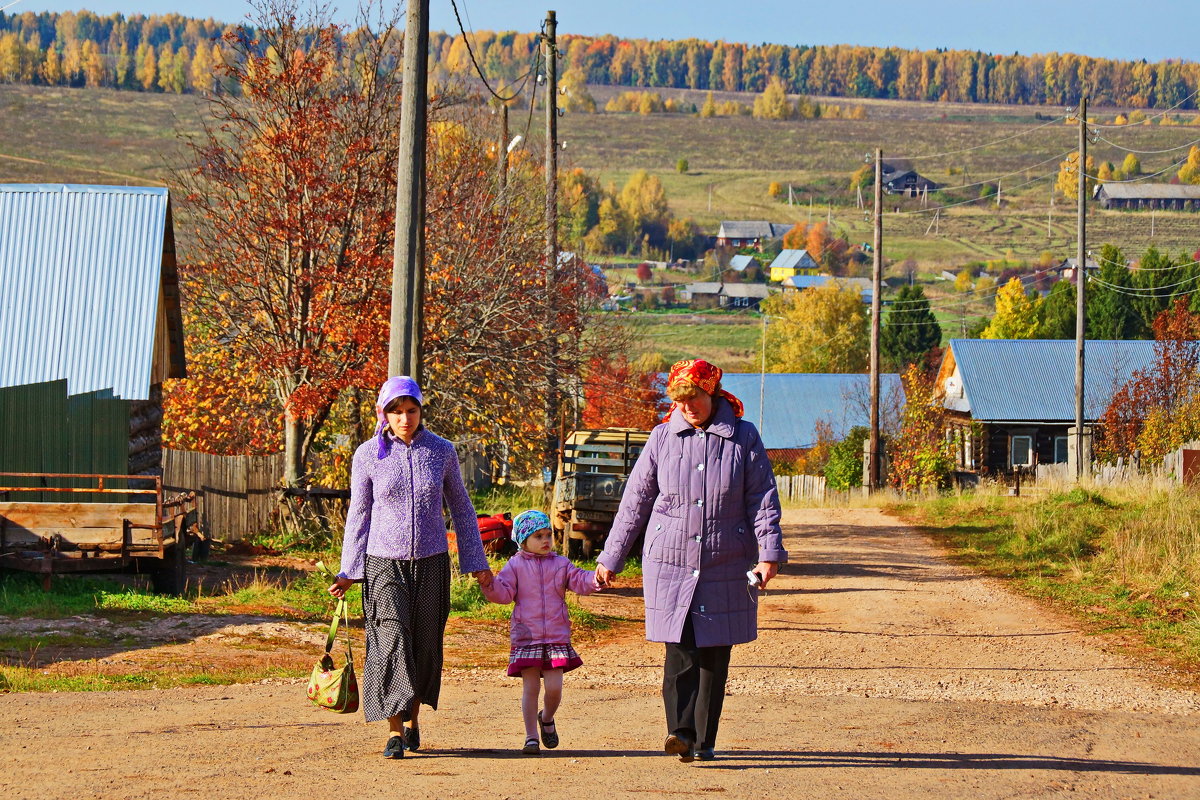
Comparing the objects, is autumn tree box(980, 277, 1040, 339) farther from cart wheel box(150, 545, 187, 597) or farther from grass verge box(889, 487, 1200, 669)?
cart wheel box(150, 545, 187, 597)

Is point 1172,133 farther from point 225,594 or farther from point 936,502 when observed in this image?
point 225,594

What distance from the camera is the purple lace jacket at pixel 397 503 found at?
7.23 m

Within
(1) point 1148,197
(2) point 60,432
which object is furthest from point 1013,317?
(1) point 1148,197

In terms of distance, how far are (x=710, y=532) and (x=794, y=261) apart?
128 metres

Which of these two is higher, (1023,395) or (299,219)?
(299,219)

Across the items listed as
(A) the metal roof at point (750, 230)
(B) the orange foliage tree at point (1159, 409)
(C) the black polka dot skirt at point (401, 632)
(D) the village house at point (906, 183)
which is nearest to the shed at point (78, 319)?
(C) the black polka dot skirt at point (401, 632)

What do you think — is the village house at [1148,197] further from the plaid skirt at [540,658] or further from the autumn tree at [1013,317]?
the plaid skirt at [540,658]

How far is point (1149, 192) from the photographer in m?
147

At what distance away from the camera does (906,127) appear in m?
184

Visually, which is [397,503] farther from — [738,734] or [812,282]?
[812,282]

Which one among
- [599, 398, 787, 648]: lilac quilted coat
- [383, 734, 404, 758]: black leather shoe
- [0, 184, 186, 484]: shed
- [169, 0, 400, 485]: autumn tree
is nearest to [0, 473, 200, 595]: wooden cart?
[0, 184, 186, 484]: shed

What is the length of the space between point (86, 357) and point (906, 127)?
17655 centimetres

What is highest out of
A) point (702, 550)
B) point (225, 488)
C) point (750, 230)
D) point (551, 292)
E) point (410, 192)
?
point (750, 230)

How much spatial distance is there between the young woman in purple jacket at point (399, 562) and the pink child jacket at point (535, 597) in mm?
254
